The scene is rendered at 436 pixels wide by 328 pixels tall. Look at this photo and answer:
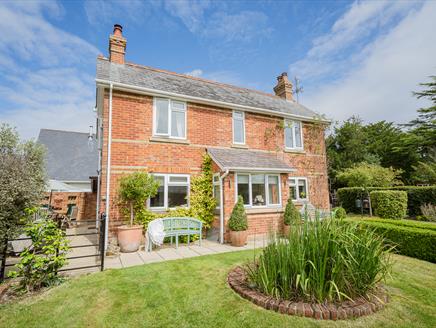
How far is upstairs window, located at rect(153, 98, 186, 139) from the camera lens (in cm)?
1037

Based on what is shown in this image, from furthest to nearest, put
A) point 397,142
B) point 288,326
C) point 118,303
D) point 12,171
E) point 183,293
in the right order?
point 397,142 < point 12,171 < point 183,293 < point 118,303 < point 288,326

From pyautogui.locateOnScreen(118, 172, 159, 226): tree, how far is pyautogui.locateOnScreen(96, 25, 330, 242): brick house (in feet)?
2.13

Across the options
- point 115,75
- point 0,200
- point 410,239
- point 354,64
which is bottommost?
point 410,239

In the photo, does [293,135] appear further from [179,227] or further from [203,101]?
[179,227]

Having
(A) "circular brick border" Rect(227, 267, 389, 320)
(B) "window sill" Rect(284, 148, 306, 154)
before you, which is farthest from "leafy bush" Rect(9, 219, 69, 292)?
(B) "window sill" Rect(284, 148, 306, 154)

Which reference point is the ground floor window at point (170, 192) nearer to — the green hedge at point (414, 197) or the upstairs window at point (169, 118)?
the upstairs window at point (169, 118)

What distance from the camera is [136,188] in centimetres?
826

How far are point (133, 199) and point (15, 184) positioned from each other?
3.84 m

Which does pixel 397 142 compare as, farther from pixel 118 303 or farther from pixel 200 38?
pixel 118 303

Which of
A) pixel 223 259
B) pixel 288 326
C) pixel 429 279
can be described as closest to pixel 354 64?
pixel 429 279

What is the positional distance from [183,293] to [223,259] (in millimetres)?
2542

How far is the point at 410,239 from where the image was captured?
7250 millimetres

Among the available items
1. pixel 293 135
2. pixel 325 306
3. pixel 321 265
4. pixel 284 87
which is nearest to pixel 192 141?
pixel 293 135

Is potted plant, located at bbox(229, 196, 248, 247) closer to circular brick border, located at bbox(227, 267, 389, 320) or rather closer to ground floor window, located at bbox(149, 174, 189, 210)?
ground floor window, located at bbox(149, 174, 189, 210)
